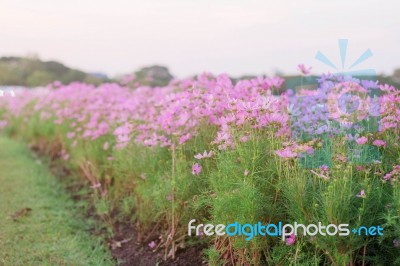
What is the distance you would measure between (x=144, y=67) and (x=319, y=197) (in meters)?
7.65

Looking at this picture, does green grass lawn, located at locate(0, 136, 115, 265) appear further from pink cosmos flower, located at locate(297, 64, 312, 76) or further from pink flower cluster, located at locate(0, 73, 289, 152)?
pink cosmos flower, located at locate(297, 64, 312, 76)

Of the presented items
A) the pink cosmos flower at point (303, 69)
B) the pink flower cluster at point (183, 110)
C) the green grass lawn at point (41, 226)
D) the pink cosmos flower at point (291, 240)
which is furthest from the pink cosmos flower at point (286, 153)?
the green grass lawn at point (41, 226)

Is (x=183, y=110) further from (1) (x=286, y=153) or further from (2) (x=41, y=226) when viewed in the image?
(2) (x=41, y=226)

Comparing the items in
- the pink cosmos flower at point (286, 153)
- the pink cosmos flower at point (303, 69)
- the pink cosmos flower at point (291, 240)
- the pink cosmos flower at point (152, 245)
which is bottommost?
the pink cosmos flower at point (152, 245)

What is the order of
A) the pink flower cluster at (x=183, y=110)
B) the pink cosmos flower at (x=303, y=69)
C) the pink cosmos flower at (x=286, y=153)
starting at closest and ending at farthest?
the pink cosmos flower at (x=286, y=153), the pink flower cluster at (x=183, y=110), the pink cosmos flower at (x=303, y=69)

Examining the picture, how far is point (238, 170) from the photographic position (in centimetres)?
277

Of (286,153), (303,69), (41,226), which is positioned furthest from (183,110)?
(41,226)

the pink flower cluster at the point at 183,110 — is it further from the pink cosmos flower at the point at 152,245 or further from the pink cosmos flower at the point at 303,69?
the pink cosmos flower at the point at 152,245

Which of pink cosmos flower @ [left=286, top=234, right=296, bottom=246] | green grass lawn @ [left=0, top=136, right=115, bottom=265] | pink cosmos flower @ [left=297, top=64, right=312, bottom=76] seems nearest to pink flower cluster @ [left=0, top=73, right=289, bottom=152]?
pink cosmos flower @ [left=297, top=64, right=312, bottom=76]

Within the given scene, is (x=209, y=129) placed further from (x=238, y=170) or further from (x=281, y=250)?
(x=281, y=250)

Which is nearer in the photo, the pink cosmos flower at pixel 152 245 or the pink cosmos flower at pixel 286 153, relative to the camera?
the pink cosmos flower at pixel 286 153

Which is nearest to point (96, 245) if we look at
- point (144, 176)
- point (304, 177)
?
point (144, 176)

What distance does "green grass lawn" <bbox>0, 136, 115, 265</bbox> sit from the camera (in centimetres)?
370

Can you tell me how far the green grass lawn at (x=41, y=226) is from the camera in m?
3.70
